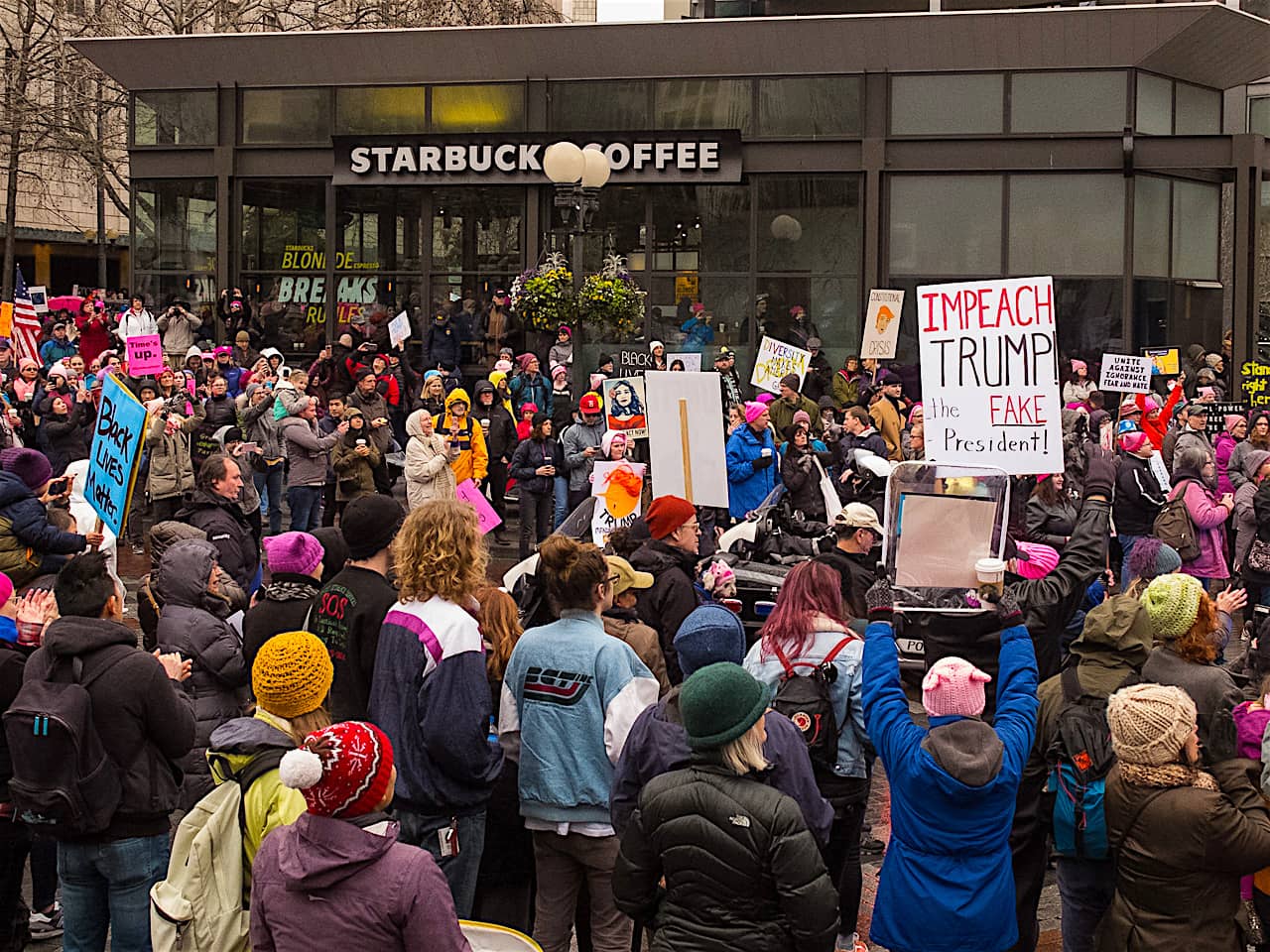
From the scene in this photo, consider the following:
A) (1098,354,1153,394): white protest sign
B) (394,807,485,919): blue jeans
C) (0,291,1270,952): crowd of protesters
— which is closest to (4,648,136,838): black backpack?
(0,291,1270,952): crowd of protesters

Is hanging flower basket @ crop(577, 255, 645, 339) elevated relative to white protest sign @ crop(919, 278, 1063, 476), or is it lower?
elevated

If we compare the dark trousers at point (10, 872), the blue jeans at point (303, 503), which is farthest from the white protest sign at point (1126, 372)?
the dark trousers at point (10, 872)

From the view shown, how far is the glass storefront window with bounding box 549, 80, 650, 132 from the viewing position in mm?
26484

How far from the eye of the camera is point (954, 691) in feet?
16.9

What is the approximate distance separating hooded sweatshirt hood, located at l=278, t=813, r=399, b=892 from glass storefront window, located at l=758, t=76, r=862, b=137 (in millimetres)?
22936

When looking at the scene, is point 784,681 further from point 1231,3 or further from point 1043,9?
point 1231,3

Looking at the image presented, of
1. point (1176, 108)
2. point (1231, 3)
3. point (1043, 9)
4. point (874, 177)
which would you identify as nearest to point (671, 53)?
point (874, 177)

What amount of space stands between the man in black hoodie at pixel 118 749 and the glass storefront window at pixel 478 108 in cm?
2195

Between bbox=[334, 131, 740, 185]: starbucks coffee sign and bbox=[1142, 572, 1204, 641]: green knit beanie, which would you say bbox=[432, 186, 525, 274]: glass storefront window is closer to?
bbox=[334, 131, 740, 185]: starbucks coffee sign

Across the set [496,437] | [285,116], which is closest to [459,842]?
[496,437]

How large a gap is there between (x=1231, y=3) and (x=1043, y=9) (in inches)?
421

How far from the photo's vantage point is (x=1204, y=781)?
5.13 meters

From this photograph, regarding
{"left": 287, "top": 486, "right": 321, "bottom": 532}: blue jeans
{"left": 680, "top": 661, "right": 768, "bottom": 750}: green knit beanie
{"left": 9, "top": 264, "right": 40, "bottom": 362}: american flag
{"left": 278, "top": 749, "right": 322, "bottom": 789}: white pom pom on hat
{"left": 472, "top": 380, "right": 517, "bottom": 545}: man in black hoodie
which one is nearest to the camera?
{"left": 278, "top": 749, "right": 322, "bottom": 789}: white pom pom on hat

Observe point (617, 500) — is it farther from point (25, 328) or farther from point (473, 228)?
point (473, 228)
